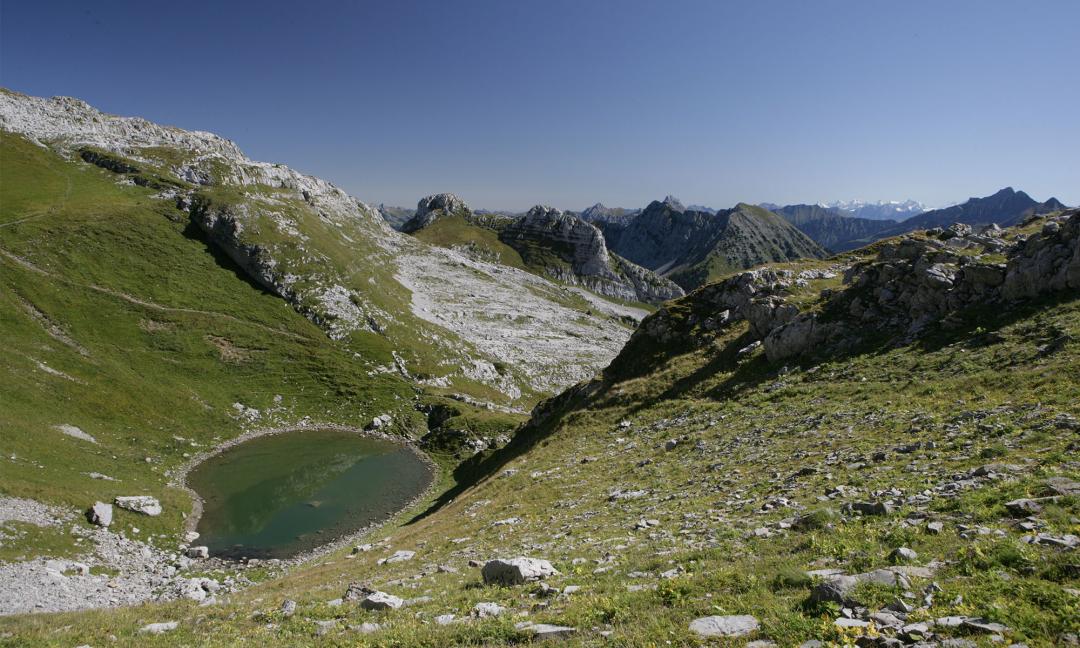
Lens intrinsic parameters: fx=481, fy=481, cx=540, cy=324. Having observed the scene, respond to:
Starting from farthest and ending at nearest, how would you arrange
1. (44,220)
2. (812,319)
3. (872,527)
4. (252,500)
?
(44,220) < (252,500) < (812,319) < (872,527)

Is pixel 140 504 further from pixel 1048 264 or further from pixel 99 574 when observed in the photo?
pixel 1048 264

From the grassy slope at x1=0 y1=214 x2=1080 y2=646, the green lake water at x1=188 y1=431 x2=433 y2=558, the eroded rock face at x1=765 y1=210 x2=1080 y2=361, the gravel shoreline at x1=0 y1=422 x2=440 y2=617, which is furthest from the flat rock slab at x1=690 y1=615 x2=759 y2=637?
the green lake water at x1=188 y1=431 x2=433 y2=558

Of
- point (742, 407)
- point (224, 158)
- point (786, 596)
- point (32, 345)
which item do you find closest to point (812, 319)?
A: point (742, 407)

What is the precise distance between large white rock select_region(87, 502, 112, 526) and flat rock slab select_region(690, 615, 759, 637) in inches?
2092

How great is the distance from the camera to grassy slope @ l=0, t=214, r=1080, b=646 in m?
9.63

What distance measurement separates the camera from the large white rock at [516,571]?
14.7 metres

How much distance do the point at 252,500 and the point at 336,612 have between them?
5171cm

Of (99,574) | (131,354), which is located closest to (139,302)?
(131,354)

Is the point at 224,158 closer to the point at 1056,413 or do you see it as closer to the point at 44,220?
the point at 44,220

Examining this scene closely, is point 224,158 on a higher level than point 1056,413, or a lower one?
higher

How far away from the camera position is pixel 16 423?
1975 inches

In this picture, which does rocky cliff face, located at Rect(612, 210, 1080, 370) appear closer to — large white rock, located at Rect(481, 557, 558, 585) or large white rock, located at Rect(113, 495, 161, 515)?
large white rock, located at Rect(481, 557, 558, 585)

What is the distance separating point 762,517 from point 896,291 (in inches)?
1062

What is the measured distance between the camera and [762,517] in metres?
15.8
